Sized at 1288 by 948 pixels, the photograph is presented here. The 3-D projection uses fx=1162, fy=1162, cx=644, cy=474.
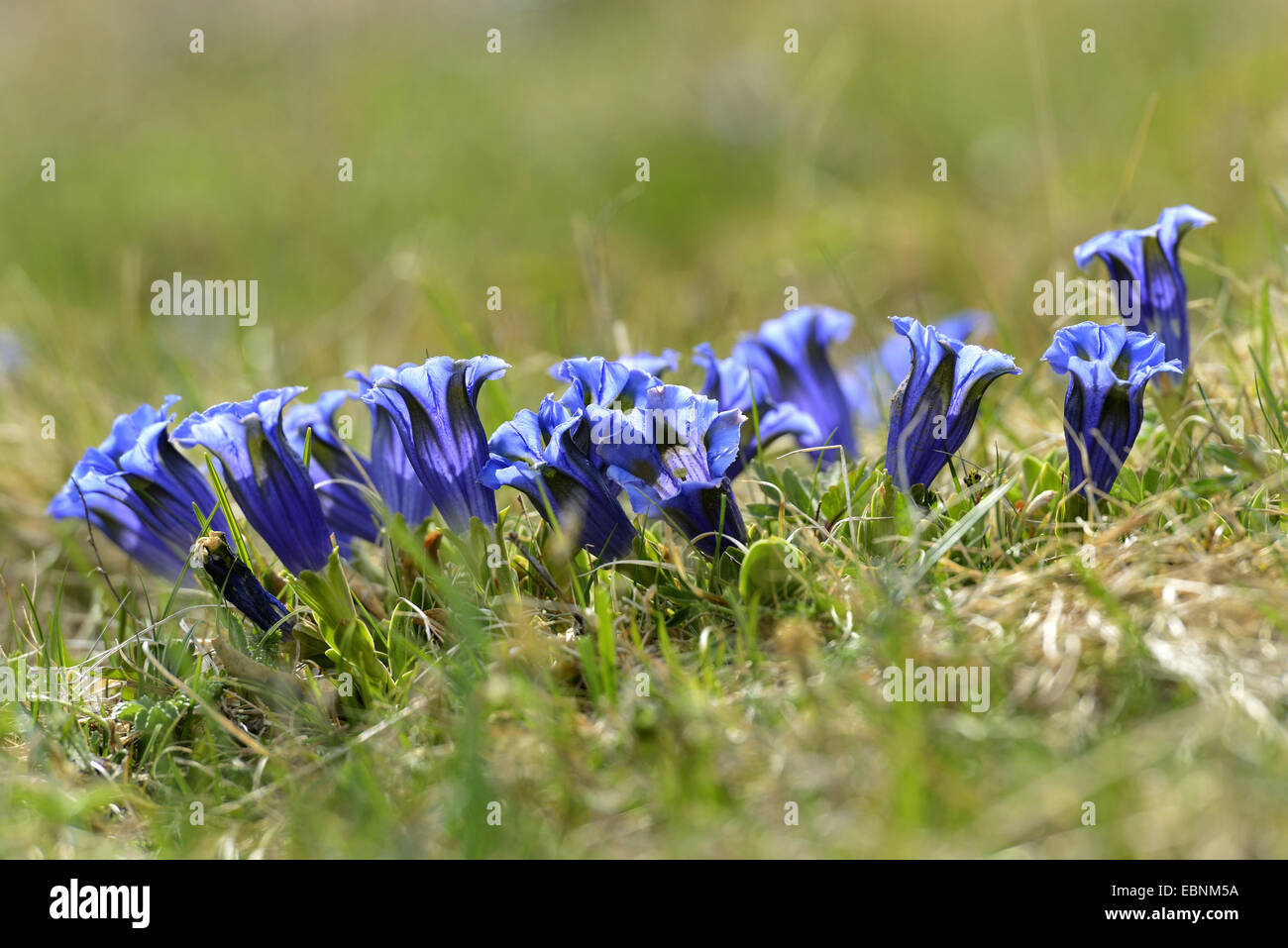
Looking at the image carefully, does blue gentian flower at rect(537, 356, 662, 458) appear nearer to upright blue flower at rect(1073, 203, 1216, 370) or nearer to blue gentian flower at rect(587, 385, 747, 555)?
blue gentian flower at rect(587, 385, 747, 555)

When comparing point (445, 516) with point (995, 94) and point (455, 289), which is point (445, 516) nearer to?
point (455, 289)

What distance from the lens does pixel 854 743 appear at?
2.04m

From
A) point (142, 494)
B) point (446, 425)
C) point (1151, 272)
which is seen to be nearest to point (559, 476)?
point (446, 425)

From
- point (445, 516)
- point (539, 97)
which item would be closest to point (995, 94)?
point (539, 97)

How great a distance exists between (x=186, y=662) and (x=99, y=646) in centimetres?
72

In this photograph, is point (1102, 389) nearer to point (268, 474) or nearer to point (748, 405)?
point (748, 405)

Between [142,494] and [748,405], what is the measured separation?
1541 millimetres

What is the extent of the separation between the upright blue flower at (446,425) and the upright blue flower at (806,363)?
95cm

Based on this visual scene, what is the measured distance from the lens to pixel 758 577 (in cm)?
248

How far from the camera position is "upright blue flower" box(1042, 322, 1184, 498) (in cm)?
250

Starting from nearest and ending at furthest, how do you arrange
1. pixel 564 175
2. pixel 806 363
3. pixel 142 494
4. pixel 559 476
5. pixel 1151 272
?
pixel 559 476 < pixel 142 494 < pixel 1151 272 < pixel 806 363 < pixel 564 175

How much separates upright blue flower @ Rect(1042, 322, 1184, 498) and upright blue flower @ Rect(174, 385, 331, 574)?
1725 millimetres

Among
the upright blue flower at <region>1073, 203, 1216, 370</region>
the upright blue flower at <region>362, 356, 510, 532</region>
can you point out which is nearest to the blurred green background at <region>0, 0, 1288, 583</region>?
the upright blue flower at <region>1073, 203, 1216, 370</region>
